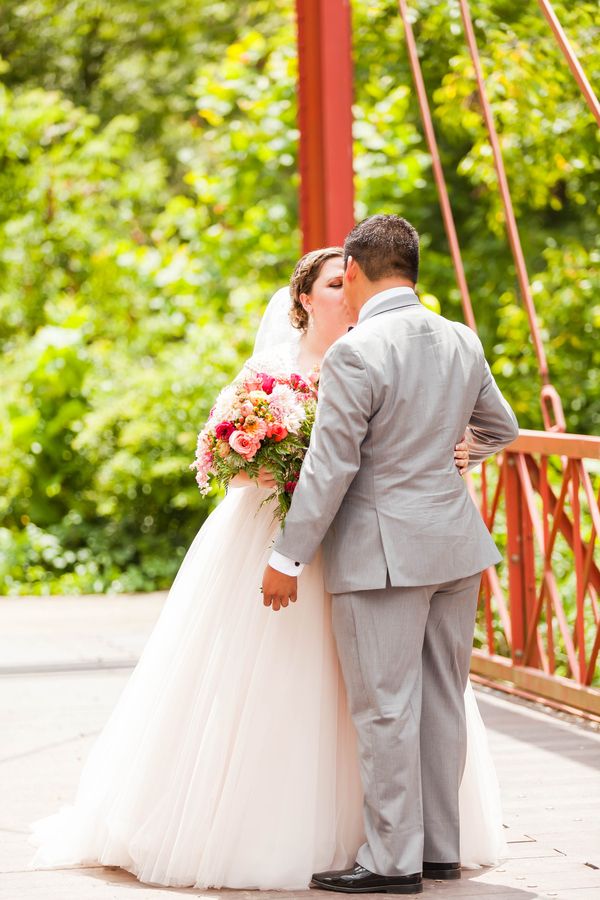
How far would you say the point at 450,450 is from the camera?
3254mm

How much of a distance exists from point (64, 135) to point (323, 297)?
11535 mm

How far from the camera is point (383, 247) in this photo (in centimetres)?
326

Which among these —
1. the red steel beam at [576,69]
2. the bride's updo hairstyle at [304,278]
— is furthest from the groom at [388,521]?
the red steel beam at [576,69]

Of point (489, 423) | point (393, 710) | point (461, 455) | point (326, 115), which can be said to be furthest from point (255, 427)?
point (326, 115)

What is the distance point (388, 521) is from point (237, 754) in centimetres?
73

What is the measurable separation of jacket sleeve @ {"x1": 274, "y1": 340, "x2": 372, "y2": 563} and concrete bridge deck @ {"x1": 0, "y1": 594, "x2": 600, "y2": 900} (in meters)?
0.90

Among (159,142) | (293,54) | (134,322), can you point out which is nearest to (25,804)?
(293,54)

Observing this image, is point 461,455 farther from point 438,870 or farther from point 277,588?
point 438,870

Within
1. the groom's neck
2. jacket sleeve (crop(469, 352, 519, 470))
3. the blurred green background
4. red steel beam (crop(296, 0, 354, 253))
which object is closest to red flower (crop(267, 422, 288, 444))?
the groom's neck

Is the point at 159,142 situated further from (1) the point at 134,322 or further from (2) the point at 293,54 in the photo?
(2) the point at 293,54

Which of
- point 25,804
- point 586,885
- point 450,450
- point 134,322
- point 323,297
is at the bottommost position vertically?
point 134,322

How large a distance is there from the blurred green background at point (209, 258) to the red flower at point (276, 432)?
19.4 feet

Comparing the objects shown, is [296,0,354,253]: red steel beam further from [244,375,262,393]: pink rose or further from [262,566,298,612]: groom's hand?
[262,566,298,612]: groom's hand

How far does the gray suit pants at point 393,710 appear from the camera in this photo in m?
3.22
